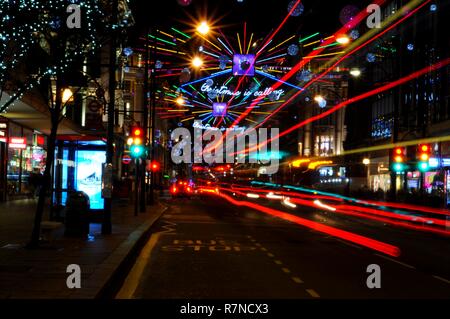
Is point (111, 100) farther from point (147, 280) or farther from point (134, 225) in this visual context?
point (147, 280)

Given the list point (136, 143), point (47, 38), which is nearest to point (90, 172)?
point (136, 143)

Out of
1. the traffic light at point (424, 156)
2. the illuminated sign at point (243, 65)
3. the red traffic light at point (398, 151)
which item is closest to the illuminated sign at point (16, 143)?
the illuminated sign at point (243, 65)

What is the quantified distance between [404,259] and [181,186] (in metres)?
40.8

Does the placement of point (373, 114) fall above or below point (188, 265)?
above

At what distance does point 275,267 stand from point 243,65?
62.0 feet

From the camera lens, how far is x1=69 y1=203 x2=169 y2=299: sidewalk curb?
9.51m

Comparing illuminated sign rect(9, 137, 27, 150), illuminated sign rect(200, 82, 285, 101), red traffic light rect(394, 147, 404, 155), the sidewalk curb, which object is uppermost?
illuminated sign rect(200, 82, 285, 101)

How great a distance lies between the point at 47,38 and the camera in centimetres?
1414

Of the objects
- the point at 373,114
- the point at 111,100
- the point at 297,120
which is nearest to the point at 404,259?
the point at 111,100

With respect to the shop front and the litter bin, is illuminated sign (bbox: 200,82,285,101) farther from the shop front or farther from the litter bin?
the litter bin

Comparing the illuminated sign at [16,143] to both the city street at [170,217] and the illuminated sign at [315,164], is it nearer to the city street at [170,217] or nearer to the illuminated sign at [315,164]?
the city street at [170,217]

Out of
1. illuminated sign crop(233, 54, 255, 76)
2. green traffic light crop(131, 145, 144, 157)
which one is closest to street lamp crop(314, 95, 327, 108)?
illuminated sign crop(233, 54, 255, 76)

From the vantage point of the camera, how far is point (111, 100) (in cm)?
1866

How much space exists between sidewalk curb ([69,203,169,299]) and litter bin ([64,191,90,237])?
1.22 m
